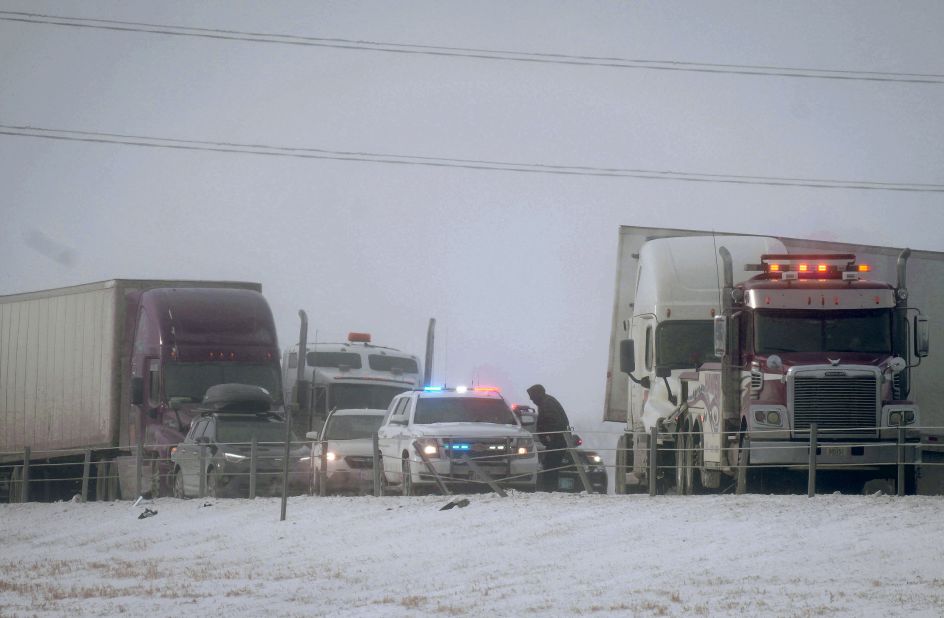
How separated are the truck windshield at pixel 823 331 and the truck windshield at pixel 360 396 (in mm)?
14066

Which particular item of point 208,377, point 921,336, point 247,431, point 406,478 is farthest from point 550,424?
point 208,377

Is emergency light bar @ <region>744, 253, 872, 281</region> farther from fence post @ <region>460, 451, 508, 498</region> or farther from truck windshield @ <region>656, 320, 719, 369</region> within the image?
fence post @ <region>460, 451, 508, 498</region>

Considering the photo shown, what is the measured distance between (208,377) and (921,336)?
1450cm

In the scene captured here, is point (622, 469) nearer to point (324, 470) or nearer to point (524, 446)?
point (524, 446)

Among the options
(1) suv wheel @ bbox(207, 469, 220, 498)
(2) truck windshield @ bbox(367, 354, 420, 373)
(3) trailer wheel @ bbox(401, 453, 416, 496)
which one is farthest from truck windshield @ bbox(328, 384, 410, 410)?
(3) trailer wheel @ bbox(401, 453, 416, 496)

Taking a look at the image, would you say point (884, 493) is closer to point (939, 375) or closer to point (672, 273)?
point (939, 375)

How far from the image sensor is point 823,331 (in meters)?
21.8

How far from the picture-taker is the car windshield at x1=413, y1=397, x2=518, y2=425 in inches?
1025

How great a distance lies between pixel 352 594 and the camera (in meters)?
15.1

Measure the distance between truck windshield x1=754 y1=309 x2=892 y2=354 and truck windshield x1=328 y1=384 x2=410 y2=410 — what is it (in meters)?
14.1

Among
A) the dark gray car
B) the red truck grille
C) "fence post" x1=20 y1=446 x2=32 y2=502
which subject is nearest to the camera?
the red truck grille

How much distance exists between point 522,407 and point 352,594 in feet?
60.1

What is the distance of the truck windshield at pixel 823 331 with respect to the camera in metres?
21.7

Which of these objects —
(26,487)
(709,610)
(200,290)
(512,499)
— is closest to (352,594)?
(709,610)
